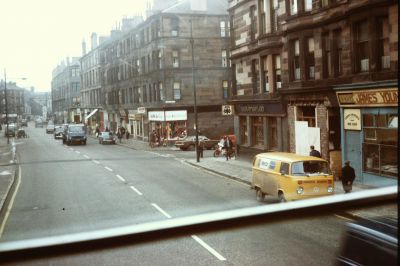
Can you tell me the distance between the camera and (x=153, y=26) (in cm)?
4728

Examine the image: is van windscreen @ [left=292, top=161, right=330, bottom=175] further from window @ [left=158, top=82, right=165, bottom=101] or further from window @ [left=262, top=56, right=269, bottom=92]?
window @ [left=158, top=82, right=165, bottom=101]

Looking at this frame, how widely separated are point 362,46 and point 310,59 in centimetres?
369

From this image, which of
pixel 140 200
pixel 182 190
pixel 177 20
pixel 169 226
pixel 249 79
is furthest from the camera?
pixel 177 20

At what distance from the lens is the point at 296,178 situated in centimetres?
1384

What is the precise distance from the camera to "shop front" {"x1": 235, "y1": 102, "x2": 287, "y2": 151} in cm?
2481

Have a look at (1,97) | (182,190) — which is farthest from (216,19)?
(1,97)

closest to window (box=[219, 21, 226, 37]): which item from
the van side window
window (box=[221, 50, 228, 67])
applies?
window (box=[221, 50, 228, 67])

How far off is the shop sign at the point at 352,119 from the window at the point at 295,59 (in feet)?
14.7

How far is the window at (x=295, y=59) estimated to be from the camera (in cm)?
2289

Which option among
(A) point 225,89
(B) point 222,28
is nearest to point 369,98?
(A) point 225,89

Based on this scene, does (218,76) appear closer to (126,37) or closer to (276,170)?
(126,37)

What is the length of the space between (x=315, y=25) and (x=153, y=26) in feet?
94.6

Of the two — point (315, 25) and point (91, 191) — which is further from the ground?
point (315, 25)

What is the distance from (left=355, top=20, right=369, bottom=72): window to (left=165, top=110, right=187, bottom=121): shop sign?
27.9 metres
